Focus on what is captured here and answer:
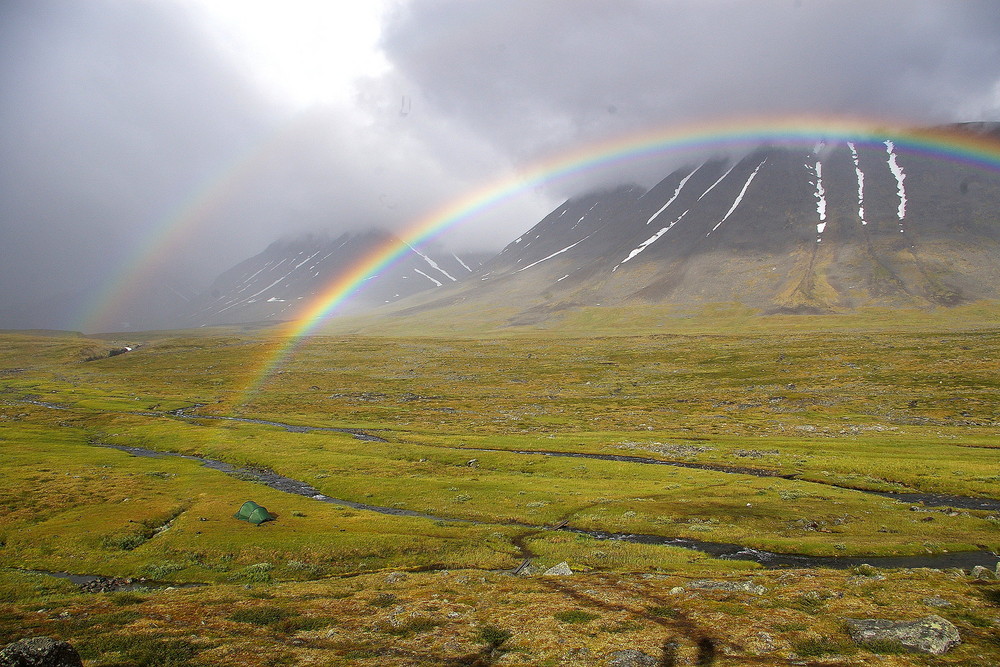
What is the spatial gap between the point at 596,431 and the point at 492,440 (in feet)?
59.6

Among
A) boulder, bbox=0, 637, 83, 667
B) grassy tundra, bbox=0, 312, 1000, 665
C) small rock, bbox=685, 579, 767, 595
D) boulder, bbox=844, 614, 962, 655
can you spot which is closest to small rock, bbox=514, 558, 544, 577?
grassy tundra, bbox=0, 312, 1000, 665

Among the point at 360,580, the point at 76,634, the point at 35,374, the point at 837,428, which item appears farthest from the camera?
the point at 35,374

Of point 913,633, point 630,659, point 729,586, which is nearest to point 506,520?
point 729,586

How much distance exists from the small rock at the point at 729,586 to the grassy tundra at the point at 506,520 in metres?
0.68

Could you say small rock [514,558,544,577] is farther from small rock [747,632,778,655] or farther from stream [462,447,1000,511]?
stream [462,447,1000,511]

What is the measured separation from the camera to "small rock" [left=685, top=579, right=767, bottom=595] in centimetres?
2522

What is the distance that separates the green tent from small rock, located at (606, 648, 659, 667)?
31.5 m

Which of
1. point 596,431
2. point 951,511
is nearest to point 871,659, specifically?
point 951,511

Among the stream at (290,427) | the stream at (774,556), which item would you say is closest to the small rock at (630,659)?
the stream at (774,556)

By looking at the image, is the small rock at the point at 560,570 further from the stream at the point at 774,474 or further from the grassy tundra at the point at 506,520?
the stream at the point at 774,474

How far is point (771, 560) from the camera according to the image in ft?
109

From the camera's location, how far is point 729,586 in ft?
85.8

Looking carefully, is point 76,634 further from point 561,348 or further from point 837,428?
point 561,348

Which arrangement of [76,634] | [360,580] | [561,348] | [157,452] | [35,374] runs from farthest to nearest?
[561,348]
[35,374]
[157,452]
[360,580]
[76,634]
